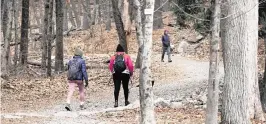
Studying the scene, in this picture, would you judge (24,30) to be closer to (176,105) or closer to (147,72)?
(176,105)

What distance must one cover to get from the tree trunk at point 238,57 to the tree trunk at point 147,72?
1881 mm

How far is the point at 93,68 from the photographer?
75.0ft

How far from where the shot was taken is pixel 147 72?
823 cm

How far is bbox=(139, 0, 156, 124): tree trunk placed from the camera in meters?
8.20

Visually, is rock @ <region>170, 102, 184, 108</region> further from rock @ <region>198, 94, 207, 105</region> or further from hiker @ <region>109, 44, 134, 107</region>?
hiker @ <region>109, 44, 134, 107</region>

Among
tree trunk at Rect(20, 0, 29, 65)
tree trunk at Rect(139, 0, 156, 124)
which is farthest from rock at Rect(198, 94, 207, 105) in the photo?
tree trunk at Rect(20, 0, 29, 65)

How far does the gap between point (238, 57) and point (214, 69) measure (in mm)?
1224

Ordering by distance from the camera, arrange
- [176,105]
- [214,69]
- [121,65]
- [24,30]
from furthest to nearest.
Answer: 1. [24,30]
2. [176,105]
3. [121,65]
4. [214,69]

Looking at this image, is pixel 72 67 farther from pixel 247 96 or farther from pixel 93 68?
pixel 93 68

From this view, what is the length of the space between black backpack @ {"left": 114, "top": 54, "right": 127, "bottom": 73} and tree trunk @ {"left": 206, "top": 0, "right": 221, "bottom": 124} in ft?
13.5

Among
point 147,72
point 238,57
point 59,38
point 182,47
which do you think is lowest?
point 182,47

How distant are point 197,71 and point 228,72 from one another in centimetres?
1337

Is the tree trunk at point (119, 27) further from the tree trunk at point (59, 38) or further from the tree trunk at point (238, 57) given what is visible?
the tree trunk at point (238, 57)

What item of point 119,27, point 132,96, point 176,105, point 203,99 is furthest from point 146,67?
point 119,27
